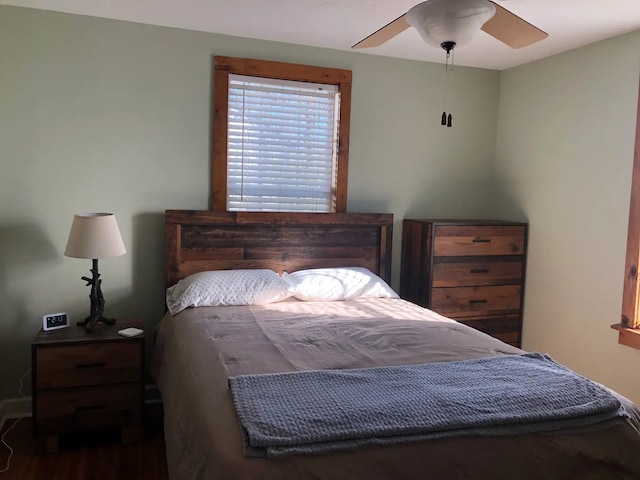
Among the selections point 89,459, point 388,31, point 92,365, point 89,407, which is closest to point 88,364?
point 92,365

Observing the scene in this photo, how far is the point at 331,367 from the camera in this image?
78.5 inches

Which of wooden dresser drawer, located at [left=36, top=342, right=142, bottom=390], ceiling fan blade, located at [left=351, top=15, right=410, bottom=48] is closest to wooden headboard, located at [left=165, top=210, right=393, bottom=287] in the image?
wooden dresser drawer, located at [left=36, top=342, right=142, bottom=390]

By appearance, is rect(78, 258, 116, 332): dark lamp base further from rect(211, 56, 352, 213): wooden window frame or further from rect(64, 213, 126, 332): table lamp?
rect(211, 56, 352, 213): wooden window frame

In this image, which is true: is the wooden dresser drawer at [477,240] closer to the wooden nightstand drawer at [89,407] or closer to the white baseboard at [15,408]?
the wooden nightstand drawer at [89,407]

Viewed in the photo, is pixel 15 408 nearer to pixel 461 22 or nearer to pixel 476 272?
pixel 476 272

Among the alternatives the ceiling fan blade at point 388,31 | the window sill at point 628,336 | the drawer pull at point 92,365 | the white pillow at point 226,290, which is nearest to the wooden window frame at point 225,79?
the white pillow at point 226,290

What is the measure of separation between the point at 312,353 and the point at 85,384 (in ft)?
4.27

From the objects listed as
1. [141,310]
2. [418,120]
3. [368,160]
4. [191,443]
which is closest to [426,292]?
[368,160]

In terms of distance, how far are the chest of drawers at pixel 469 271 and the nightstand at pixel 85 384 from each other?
6.13ft

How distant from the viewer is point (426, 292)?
349 centimetres

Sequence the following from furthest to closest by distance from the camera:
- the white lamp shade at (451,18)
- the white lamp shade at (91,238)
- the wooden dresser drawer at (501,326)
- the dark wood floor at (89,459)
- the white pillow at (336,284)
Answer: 1. the wooden dresser drawer at (501,326)
2. the white pillow at (336,284)
3. the white lamp shade at (91,238)
4. the dark wood floor at (89,459)
5. the white lamp shade at (451,18)

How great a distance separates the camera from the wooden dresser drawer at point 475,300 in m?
3.50

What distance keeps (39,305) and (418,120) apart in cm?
278

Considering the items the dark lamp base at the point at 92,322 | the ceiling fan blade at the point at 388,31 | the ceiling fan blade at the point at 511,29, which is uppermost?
the ceiling fan blade at the point at 388,31
